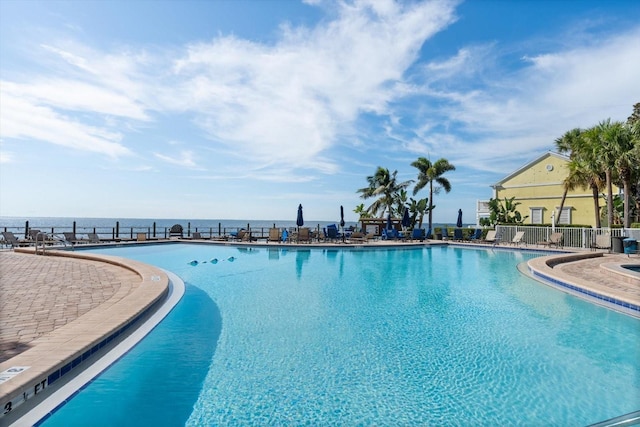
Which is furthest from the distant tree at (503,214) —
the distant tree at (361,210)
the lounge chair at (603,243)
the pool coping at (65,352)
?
the pool coping at (65,352)

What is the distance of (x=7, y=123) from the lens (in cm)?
645

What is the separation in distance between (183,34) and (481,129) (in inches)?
681

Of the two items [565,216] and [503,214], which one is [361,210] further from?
[565,216]

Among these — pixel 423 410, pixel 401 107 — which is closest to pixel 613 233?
pixel 401 107

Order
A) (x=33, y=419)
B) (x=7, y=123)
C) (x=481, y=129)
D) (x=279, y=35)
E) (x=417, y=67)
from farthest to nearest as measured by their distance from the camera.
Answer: (x=481, y=129) → (x=417, y=67) → (x=279, y=35) → (x=7, y=123) → (x=33, y=419)

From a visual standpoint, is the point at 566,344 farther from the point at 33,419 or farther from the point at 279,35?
the point at 279,35

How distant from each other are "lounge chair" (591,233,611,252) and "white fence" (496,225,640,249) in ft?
0.95

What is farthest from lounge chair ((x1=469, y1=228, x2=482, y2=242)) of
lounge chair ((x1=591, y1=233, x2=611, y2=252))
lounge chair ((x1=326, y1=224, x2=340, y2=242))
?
lounge chair ((x1=326, y1=224, x2=340, y2=242))

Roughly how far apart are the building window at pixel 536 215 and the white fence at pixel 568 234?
6.94m

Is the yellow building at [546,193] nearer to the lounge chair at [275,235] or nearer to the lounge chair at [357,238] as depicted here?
the lounge chair at [357,238]

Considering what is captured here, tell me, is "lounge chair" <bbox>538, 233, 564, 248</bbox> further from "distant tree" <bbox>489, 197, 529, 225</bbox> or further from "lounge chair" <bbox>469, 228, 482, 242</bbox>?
"distant tree" <bbox>489, 197, 529, 225</bbox>

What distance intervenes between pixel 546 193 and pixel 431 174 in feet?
26.8

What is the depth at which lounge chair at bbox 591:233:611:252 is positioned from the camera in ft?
52.6

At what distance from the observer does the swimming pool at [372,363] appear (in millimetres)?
3352
